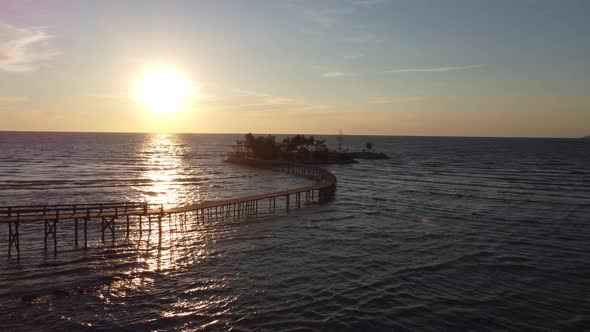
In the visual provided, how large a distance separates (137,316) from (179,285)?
385 centimetres

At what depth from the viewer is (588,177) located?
80875 millimetres

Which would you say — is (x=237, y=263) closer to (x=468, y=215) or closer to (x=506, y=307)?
(x=506, y=307)

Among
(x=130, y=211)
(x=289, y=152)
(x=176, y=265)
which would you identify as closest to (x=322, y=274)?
(x=176, y=265)

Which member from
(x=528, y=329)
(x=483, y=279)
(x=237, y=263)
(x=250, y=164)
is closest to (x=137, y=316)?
(x=237, y=263)

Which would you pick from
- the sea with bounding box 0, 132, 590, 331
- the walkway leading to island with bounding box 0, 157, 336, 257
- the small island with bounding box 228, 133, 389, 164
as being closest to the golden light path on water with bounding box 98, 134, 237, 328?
the sea with bounding box 0, 132, 590, 331

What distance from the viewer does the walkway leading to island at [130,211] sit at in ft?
94.3

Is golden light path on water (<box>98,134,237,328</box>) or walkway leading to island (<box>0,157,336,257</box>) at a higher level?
walkway leading to island (<box>0,157,336,257</box>)

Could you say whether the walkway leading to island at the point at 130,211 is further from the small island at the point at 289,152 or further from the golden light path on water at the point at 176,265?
the small island at the point at 289,152

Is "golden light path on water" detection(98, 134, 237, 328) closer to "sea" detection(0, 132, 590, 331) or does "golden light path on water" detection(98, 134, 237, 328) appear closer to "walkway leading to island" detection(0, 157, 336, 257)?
"sea" detection(0, 132, 590, 331)

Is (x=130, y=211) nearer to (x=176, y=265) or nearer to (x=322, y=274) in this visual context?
(x=176, y=265)

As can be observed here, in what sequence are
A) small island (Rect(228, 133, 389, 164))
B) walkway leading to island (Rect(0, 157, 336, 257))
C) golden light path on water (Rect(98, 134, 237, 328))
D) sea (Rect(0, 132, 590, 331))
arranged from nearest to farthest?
sea (Rect(0, 132, 590, 331)), golden light path on water (Rect(98, 134, 237, 328)), walkway leading to island (Rect(0, 157, 336, 257)), small island (Rect(228, 133, 389, 164))

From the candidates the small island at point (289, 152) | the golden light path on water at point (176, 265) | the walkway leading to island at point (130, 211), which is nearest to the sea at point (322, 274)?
the golden light path on water at point (176, 265)

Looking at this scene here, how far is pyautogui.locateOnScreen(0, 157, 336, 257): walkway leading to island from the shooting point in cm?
2875

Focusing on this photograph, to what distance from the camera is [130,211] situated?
3275 cm
